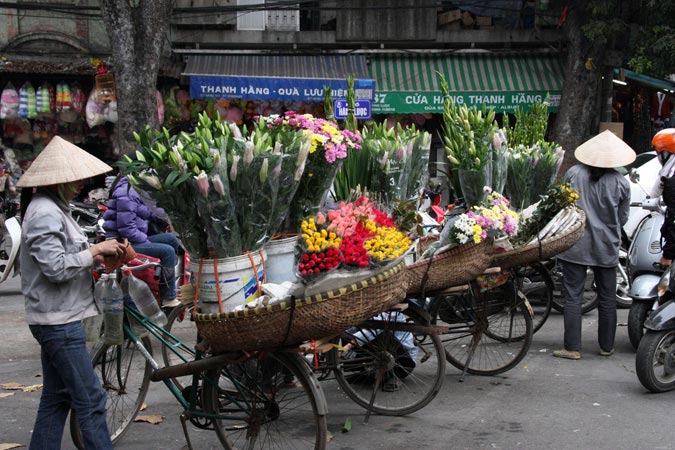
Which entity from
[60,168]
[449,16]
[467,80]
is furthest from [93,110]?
[60,168]

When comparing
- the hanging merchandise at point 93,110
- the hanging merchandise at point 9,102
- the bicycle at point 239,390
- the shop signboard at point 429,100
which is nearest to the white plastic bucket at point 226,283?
the bicycle at point 239,390

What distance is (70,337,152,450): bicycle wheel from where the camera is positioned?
4.67 m

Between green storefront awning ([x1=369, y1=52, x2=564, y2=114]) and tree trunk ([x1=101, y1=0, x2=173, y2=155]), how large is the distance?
464 centimetres

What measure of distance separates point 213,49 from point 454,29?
4948mm

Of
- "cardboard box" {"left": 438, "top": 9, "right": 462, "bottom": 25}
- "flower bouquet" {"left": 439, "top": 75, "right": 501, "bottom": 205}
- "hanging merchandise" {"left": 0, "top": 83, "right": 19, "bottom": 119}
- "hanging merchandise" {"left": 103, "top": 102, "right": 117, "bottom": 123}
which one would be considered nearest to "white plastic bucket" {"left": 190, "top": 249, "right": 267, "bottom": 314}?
"flower bouquet" {"left": 439, "top": 75, "right": 501, "bottom": 205}

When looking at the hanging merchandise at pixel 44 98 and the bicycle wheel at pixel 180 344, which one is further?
the hanging merchandise at pixel 44 98

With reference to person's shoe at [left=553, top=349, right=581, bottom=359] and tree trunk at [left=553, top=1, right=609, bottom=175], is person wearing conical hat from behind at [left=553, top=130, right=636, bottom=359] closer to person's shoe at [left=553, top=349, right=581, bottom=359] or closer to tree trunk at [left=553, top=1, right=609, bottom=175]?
person's shoe at [left=553, top=349, right=581, bottom=359]

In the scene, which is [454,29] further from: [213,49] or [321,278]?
[321,278]

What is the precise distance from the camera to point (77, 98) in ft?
45.0

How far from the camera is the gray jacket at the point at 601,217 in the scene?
657 cm

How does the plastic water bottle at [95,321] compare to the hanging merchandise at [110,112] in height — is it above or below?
below

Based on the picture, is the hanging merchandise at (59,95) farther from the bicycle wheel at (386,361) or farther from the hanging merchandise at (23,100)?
the bicycle wheel at (386,361)

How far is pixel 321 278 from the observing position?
3799mm

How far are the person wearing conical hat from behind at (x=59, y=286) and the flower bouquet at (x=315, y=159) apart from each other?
3.84 feet
